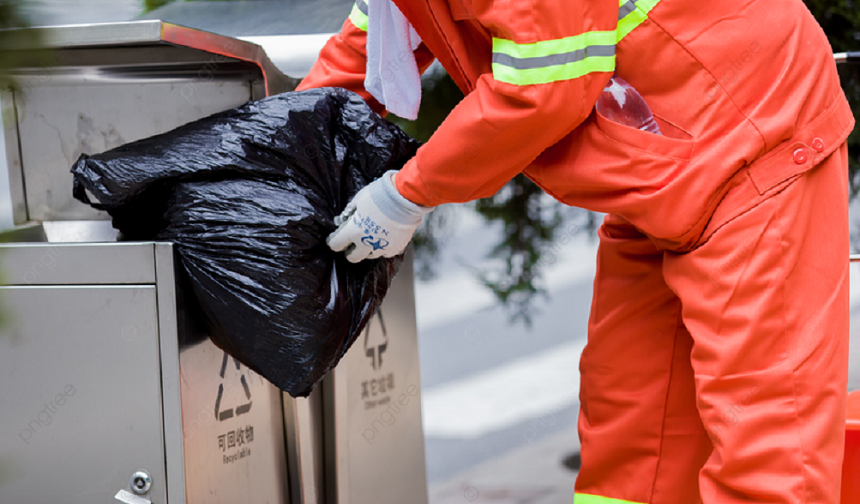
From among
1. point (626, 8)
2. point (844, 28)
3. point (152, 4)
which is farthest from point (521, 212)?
point (152, 4)

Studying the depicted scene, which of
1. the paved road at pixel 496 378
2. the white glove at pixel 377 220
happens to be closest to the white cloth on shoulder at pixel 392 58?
the white glove at pixel 377 220

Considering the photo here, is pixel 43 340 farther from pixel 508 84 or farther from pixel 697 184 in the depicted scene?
pixel 697 184

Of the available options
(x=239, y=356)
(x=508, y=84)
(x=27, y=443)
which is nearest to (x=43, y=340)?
(x=27, y=443)

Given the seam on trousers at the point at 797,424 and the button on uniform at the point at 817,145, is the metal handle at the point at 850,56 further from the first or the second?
the seam on trousers at the point at 797,424

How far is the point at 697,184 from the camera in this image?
1.06 meters

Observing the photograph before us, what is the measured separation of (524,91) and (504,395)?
201 centimetres

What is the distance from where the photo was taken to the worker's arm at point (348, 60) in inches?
56.8

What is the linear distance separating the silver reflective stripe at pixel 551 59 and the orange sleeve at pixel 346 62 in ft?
1.46

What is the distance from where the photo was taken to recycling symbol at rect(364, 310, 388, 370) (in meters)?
1.76

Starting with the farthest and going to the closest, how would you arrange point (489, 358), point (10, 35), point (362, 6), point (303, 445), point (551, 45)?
point (489, 358)
point (303, 445)
point (362, 6)
point (551, 45)
point (10, 35)

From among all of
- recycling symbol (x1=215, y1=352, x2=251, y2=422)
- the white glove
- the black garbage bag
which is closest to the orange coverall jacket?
the white glove

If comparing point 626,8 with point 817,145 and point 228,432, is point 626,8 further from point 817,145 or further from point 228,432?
point 228,432

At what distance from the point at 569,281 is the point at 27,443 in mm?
2463

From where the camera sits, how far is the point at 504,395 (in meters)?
2.87
